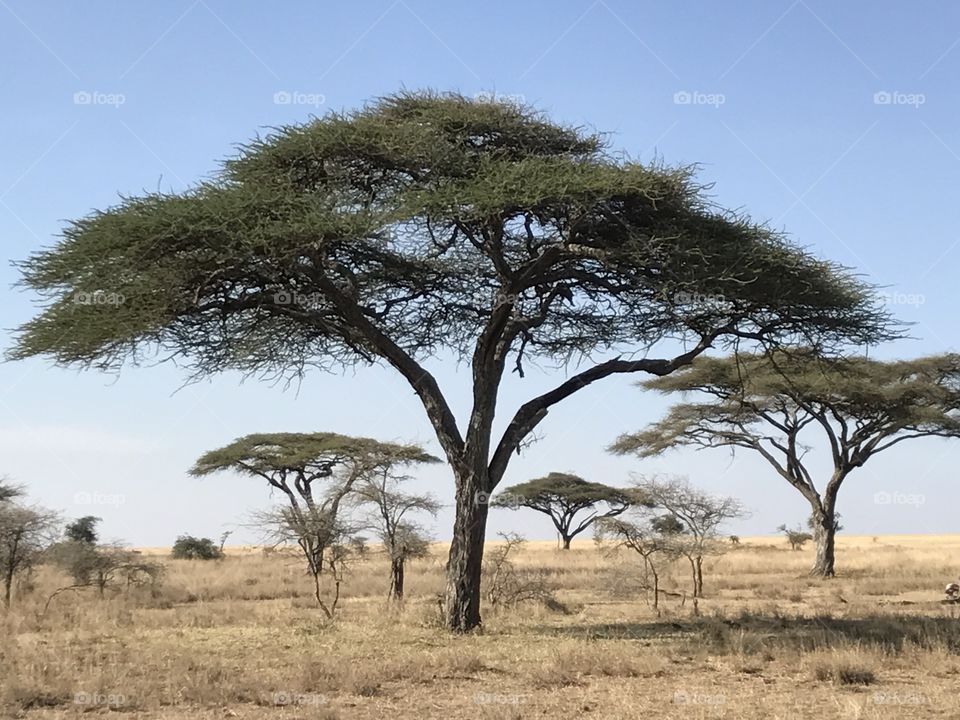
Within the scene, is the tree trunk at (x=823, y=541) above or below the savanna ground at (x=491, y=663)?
above

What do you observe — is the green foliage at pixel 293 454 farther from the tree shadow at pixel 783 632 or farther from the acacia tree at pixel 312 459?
the tree shadow at pixel 783 632

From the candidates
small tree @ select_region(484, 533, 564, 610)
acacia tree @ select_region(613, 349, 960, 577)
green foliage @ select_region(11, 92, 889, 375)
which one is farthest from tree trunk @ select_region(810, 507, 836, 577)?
green foliage @ select_region(11, 92, 889, 375)

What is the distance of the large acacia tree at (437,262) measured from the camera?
518 inches

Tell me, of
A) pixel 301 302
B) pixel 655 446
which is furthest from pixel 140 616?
pixel 655 446

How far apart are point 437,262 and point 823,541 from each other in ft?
65.3

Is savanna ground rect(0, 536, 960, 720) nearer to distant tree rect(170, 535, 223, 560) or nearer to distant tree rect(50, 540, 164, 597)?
distant tree rect(50, 540, 164, 597)

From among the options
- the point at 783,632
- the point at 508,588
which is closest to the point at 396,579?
the point at 508,588

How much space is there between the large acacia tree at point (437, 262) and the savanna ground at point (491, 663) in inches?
101

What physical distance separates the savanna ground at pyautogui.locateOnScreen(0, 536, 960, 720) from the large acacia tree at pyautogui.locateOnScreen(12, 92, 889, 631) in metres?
2.56

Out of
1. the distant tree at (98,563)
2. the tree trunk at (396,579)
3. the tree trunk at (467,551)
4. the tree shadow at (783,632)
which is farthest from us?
the distant tree at (98,563)

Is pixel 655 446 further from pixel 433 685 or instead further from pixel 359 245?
pixel 433 685

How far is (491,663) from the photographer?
11.6 metres

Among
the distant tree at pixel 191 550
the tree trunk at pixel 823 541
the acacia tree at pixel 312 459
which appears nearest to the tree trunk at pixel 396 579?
the acacia tree at pixel 312 459

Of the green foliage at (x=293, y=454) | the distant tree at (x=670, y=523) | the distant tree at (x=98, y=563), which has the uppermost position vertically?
the green foliage at (x=293, y=454)
